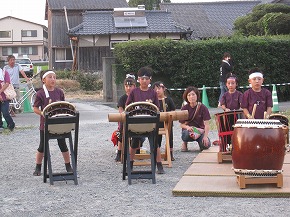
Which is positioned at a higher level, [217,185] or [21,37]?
[21,37]

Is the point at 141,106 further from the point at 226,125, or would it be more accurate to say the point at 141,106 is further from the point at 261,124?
the point at 226,125

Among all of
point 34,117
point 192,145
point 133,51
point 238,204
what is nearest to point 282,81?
point 133,51

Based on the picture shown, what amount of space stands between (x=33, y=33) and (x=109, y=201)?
77.2 meters

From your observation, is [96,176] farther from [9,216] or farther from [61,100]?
[9,216]

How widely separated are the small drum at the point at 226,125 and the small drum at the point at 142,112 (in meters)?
1.90

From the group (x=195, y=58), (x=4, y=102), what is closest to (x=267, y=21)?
(x=195, y=58)

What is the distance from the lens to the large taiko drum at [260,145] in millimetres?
7586

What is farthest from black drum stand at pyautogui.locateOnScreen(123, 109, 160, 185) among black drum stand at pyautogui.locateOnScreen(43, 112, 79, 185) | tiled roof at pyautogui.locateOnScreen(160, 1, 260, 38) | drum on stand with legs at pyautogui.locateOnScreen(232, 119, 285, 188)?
tiled roof at pyautogui.locateOnScreen(160, 1, 260, 38)

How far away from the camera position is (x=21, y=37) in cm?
8162

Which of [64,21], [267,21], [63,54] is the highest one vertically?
[64,21]

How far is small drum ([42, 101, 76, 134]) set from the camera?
323 inches

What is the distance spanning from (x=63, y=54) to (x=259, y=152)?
129 ft

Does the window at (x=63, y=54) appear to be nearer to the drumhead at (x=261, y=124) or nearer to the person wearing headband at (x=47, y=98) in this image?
the person wearing headband at (x=47, y=98)

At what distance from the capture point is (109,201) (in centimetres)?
722
